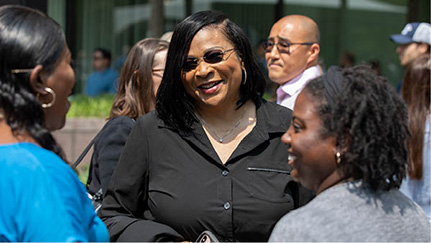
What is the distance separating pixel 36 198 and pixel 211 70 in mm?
1450

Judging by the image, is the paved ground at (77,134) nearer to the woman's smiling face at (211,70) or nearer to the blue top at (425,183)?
the blue top at (425,183)

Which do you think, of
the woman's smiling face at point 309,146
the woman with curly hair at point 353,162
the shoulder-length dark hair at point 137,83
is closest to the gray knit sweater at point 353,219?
the woman with curly hair at point 353,162

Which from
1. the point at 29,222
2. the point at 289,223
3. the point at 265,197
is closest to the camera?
the point at 29,222

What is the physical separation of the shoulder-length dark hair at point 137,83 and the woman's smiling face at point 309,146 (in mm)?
1827

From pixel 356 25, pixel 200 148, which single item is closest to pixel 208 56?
pixel 200 148

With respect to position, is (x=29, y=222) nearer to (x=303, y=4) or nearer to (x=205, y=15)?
(x=205, y=15)

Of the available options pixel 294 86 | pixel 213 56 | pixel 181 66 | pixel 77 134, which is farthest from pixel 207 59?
pixel 77 134

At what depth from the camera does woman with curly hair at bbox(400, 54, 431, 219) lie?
4.15 meters

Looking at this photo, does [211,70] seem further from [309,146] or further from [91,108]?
[91,108]

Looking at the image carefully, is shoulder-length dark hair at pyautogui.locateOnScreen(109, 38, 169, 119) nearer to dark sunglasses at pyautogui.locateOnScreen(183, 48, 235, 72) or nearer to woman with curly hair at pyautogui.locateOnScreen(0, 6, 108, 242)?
dark sunglasses at pyautogui.locateOnScreen(183, 48, 235, 72)

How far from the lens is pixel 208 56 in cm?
313

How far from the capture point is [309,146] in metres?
2.17

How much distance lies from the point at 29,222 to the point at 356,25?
13.7 m

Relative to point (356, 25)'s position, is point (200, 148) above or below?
above
